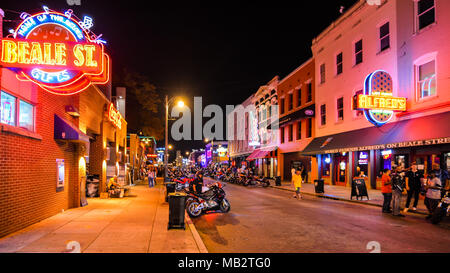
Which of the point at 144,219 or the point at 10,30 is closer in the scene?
the point at 10,30

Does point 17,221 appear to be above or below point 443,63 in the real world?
below

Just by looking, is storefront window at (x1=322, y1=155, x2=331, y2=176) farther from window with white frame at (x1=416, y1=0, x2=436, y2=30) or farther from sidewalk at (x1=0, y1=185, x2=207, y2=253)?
sidewalk at (x1=0, y1=185, x2=207, y2=253)

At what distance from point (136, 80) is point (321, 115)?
17.2 metres

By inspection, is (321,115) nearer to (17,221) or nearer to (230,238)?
(230,238)

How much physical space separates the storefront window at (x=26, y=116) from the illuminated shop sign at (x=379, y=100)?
49.1ft

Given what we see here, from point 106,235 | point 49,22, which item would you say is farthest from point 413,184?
point 49,22

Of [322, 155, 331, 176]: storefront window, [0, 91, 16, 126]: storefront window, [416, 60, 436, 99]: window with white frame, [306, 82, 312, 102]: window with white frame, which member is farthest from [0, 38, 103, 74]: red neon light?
[306, 82, 312, 102]: window with white frame

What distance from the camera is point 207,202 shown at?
41.2ft

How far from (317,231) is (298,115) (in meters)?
23.5

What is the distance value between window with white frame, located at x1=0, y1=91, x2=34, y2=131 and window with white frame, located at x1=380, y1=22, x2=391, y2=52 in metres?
19.4

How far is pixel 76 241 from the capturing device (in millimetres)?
7551

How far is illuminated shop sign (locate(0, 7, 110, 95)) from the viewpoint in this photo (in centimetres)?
834

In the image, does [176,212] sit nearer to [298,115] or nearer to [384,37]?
[384,37]
